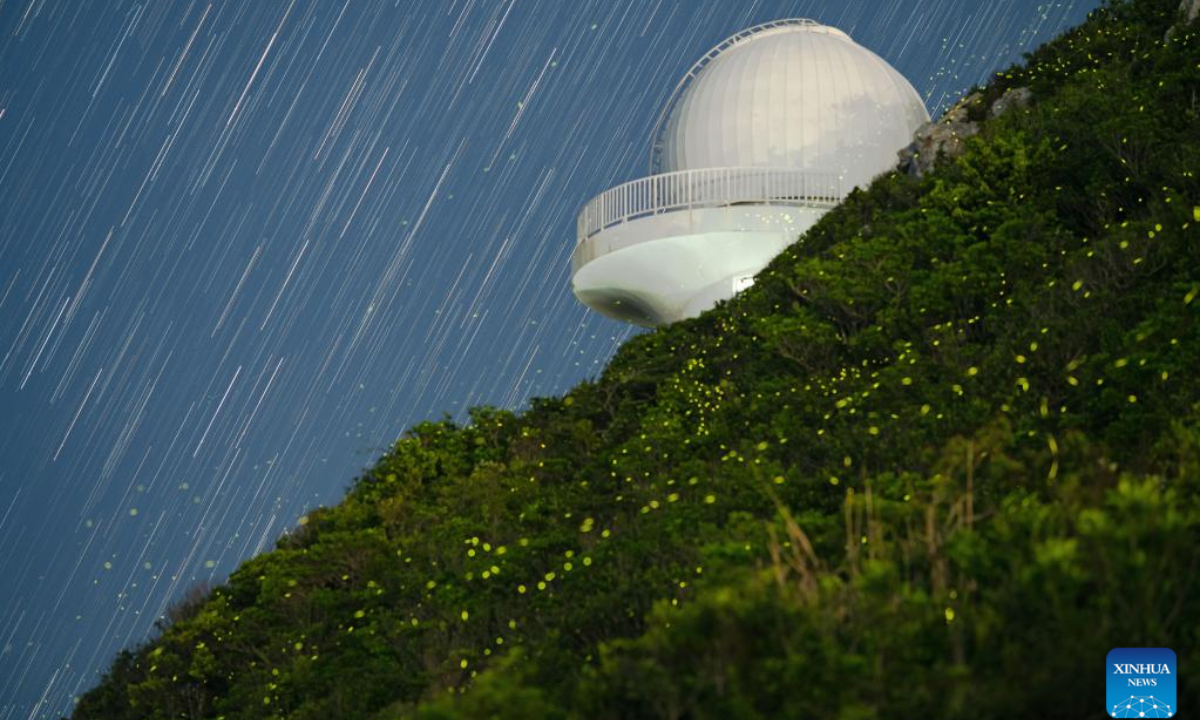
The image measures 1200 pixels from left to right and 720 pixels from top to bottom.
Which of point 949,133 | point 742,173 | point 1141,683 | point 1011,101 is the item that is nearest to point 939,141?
point 949,133

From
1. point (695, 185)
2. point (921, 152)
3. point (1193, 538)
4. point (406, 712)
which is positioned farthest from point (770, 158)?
point (1193, 538)

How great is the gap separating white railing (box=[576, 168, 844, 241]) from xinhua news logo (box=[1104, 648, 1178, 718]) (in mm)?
23212

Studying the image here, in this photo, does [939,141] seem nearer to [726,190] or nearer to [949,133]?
[949,133]

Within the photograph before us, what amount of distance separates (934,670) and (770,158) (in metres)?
24.6

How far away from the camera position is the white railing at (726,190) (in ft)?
107

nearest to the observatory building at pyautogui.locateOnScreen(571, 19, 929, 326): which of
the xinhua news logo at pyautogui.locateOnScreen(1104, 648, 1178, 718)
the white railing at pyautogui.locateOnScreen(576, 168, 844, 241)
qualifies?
the white railing at pyautogui.locateOnScreen(576, 168, 844, 241)

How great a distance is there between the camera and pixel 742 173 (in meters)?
33.1

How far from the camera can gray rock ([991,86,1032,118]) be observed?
26.6 metres

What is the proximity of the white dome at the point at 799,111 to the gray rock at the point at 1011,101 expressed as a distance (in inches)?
236

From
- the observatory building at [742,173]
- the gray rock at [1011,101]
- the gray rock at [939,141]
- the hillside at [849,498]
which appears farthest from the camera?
the observatory building at [742,173]

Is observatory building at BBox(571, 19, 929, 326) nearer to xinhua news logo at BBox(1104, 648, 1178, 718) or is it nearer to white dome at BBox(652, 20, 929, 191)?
white dome at BBox(652, 20, 929, 191)

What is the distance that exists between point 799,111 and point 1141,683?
25.3m

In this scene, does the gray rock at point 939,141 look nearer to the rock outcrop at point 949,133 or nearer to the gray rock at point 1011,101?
the rock outcrop at point 949,133

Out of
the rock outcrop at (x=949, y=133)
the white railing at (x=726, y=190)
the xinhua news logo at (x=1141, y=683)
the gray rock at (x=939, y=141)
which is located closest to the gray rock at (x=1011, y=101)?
the rock outcrop at (x=949, y=133)
